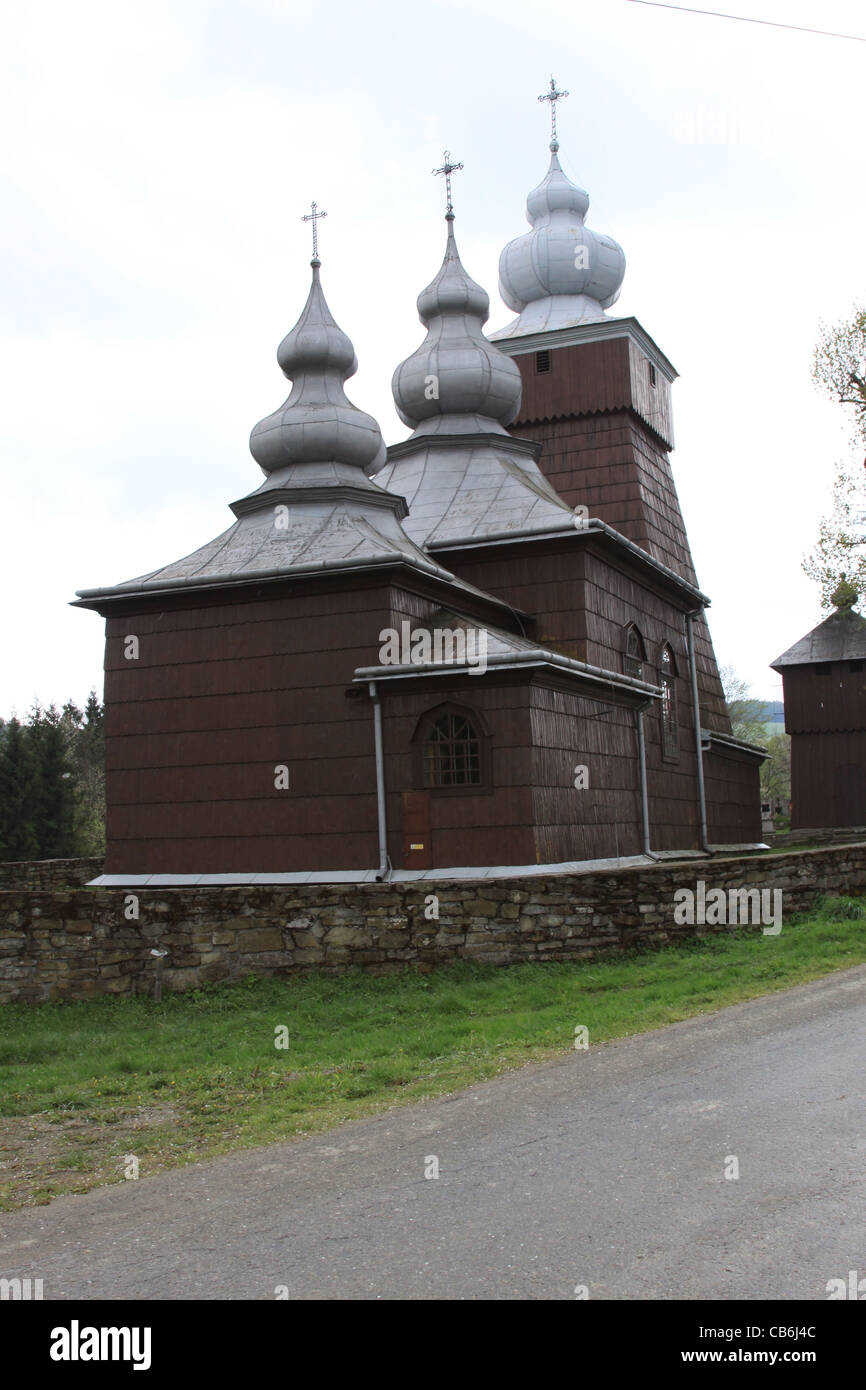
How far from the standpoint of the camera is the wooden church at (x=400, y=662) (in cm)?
1686

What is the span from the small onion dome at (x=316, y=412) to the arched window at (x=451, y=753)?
20.5 ft

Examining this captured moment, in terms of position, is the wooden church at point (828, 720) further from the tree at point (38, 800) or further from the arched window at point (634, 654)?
the tree at point (38, 800)

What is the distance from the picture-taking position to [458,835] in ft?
54.7

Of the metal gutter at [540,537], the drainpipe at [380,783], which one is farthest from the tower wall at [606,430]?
the drainpipe at [380,783]

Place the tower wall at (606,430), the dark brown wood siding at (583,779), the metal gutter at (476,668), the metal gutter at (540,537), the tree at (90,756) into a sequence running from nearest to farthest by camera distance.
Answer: the metal gutter at (476,668), the dark brown wood siding at (583,779), the metal gutter at (540,537), the tower wall at (606,430), the tree at (90,756)

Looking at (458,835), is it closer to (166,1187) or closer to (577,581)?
(577,581)

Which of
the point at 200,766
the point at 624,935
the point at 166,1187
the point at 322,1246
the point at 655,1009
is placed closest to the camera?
the point at 322,1246

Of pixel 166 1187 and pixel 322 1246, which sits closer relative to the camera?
pixel 322 1246

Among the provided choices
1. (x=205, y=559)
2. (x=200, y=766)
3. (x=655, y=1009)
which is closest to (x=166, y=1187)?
(x=655, y=1009)

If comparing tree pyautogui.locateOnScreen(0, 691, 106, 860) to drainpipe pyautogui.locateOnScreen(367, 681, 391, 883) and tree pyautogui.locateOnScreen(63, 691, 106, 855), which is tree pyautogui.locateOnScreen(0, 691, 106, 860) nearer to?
tree pyautogui.locateOnScreen(63, 691, 106, 855)

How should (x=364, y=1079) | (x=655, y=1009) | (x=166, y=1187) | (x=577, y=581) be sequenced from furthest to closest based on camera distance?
(x=577, y=581), (x=655, y=1009), (x=364, y=1079), (x=166, y=1187)

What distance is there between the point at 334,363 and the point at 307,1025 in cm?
1422

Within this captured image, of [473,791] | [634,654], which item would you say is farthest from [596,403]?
[473,791]

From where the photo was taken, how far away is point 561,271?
30.0 m
